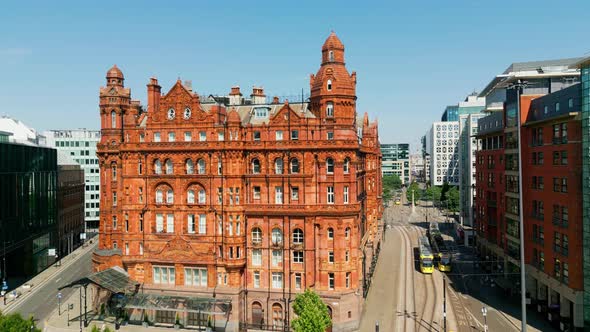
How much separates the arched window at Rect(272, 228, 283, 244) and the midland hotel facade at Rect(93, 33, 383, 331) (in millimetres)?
140

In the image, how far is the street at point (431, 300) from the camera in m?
63.8

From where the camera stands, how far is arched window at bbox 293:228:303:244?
207 feet

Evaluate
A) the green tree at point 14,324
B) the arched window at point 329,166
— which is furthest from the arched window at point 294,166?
the green tree at point 14,324

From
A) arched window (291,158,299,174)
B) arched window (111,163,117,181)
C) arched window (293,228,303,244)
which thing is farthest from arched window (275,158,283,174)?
arched window (111,163,117,181)

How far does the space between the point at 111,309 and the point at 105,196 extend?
57.7 feet

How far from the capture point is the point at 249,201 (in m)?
64.6

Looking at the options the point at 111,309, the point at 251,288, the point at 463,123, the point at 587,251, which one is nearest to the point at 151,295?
the point at 111,309

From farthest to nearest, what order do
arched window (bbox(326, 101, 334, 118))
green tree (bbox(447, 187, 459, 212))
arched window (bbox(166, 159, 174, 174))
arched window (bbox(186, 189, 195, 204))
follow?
green tree (bbox(447, 187, 459, 212))
arched window (bbox(166, 159, 174, 174))
arched window (bbox(186, 189, 195, 204))
arched window (bbox(326, 101, 334, 118))

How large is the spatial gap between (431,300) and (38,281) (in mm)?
74649

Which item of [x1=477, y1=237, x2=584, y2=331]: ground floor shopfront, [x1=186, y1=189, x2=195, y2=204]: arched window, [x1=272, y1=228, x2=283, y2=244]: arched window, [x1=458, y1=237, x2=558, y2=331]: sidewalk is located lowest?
[x1=458, y1=237, x2=558, y2=331]: sidewalk

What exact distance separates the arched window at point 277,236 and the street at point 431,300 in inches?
652

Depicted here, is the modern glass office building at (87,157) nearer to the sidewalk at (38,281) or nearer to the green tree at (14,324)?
the sidewalk at (38,281)

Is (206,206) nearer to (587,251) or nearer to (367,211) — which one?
(367,211)

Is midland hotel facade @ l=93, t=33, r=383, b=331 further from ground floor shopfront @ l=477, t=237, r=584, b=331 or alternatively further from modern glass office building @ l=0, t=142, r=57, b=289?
modern glass office building @ l=0, t=142, r=57, b=289
